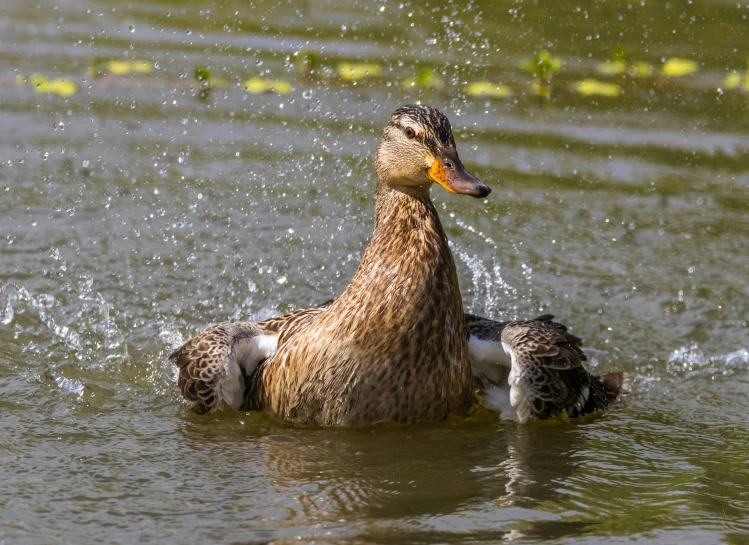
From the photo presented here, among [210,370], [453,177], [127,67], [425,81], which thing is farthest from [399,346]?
[127,67]

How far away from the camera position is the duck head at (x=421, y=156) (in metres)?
5.48

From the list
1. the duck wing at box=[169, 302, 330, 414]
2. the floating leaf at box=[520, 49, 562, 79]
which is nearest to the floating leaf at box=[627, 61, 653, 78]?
the floating leaf at box=[520, 49, 562, 79]

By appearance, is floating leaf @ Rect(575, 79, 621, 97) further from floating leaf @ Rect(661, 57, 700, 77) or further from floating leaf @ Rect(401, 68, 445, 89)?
floating leaf @ Rect(401, 68, 445, 89)

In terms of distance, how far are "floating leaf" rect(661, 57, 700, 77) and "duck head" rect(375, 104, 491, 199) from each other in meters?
7.09

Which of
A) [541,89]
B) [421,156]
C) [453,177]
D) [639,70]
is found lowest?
[453,177]

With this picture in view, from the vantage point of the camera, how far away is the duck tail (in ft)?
22.2

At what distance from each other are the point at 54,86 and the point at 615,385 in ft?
22.3

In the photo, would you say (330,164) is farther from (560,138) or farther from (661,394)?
(661,394)

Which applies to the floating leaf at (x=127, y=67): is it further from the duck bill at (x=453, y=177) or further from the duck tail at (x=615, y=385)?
the duck bill at (x=453, y=177)

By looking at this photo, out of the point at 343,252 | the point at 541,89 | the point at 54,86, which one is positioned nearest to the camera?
the point at 343,252

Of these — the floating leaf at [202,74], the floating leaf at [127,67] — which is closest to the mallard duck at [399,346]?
the floating leaf at [202,74]

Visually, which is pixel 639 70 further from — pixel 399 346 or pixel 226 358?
pixel 226 358

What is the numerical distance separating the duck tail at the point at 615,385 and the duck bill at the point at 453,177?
183cm

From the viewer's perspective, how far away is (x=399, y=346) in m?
5.62
